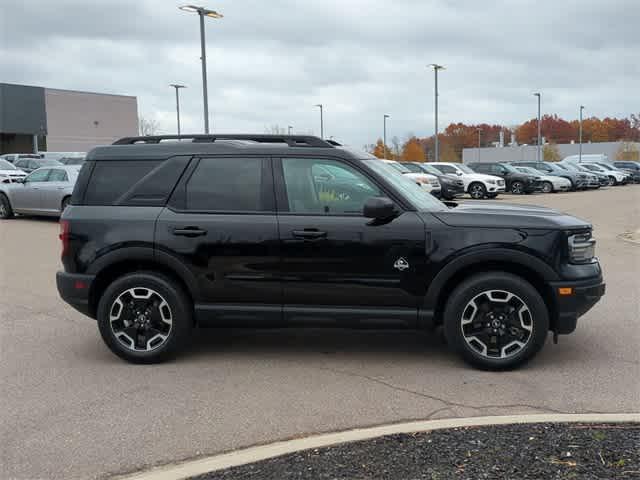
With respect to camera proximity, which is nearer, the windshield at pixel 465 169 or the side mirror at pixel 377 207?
the side mirror at pixel 377 207

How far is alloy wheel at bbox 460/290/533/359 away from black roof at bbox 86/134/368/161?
160 centimetres

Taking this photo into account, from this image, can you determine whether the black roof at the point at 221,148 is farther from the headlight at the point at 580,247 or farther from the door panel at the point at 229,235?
the headlight at the point at 580,247

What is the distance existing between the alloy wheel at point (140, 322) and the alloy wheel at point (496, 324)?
2.50 m

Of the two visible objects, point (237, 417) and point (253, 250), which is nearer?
point (237, 417)

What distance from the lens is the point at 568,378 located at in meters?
5.09

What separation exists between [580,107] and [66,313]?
83.0 m

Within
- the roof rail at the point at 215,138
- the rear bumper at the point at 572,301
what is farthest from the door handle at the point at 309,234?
the rear bumper at the point at 572,301

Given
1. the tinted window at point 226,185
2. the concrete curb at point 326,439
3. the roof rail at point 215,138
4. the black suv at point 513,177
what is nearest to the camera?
the concrete curb at point 326,439

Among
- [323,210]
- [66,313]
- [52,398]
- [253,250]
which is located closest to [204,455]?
[52,398]

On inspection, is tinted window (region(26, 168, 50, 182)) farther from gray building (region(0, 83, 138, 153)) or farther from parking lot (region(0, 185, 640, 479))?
gray building (region(0, 83, 138, 153))

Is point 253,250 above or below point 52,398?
above

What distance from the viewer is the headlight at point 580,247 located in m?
5.24

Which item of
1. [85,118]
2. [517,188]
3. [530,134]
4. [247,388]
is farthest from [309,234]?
[530,134]

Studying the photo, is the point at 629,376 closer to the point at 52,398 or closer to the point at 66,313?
the point at 52,398
